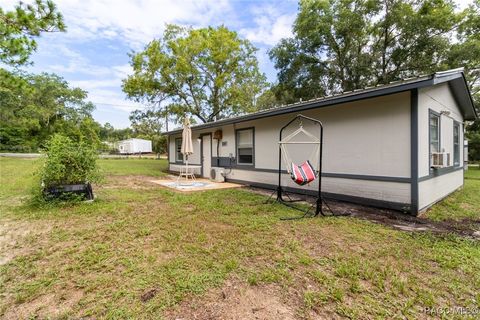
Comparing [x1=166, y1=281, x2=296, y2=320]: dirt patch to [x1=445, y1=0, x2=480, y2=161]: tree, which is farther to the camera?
[x1=445, y1=0, x2=480, y2=161]: tree

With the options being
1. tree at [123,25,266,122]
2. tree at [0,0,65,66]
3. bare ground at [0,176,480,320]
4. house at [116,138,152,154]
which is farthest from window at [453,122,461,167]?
house at [116,138,152,154]

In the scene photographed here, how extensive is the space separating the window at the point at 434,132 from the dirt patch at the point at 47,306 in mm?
6491

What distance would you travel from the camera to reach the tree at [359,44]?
1238cm

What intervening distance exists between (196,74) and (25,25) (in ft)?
46.2

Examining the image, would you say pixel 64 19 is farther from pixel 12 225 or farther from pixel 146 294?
pixel 146 294

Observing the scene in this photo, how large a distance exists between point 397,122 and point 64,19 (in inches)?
231

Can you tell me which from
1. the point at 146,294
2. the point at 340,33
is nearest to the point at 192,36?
the point at 340,33

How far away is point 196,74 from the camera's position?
1670 cm

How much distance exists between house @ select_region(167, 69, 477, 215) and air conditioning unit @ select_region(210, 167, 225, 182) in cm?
188

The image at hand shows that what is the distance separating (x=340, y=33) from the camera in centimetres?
1380

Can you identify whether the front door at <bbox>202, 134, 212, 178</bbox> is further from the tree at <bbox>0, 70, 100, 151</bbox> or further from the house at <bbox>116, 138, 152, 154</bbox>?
the house at <bbox>116, 138, 152, 154</bbox>

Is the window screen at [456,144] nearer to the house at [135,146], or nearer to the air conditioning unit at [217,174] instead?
the air conditioning unit at [217,174]

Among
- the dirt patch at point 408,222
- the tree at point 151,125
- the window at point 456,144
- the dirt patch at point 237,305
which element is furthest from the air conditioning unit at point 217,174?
the tree at point 151,125

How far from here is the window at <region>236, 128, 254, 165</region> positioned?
8219mm
